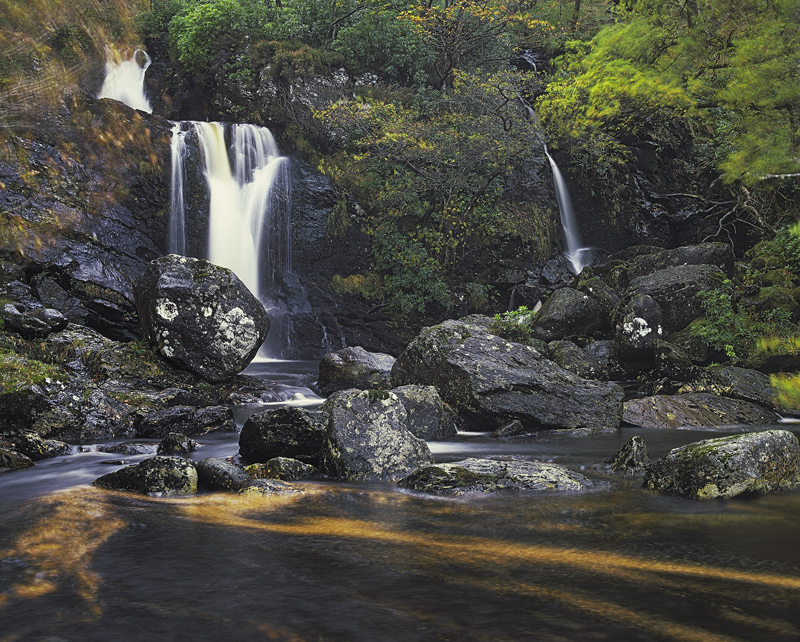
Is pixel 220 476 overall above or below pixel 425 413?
below

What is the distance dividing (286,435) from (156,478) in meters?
1.64

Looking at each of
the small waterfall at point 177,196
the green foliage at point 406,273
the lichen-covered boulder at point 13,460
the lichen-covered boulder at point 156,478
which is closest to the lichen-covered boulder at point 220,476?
the lichen-covered boulder at point 156,478

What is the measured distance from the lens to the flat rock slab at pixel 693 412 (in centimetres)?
925

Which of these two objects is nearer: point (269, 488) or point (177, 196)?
point (269, 488)

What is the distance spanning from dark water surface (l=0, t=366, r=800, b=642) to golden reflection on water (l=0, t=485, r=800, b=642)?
15mm

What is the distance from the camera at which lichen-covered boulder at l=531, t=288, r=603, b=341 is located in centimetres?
1426

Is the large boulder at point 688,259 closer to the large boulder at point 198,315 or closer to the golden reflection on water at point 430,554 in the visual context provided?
the large boulder at point 198,315

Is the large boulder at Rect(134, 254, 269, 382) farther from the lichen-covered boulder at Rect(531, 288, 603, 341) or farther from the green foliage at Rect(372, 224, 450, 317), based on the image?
the green foliage at Rect(372, 224, 450, 317)

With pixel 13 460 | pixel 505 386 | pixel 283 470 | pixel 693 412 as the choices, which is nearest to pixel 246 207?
pixel 505 386

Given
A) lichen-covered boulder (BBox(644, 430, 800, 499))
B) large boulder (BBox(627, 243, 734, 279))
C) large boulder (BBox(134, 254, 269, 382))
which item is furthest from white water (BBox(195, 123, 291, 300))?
lichen-covered boulder (BBox(644, 430, 800, 499))

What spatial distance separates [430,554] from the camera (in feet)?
13.8

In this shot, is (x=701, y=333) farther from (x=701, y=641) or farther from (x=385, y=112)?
(x=385, y=112)

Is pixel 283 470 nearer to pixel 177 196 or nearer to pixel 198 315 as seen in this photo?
pixel 198 315

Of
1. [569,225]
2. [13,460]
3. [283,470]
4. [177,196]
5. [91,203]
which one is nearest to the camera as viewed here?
[283,470]
